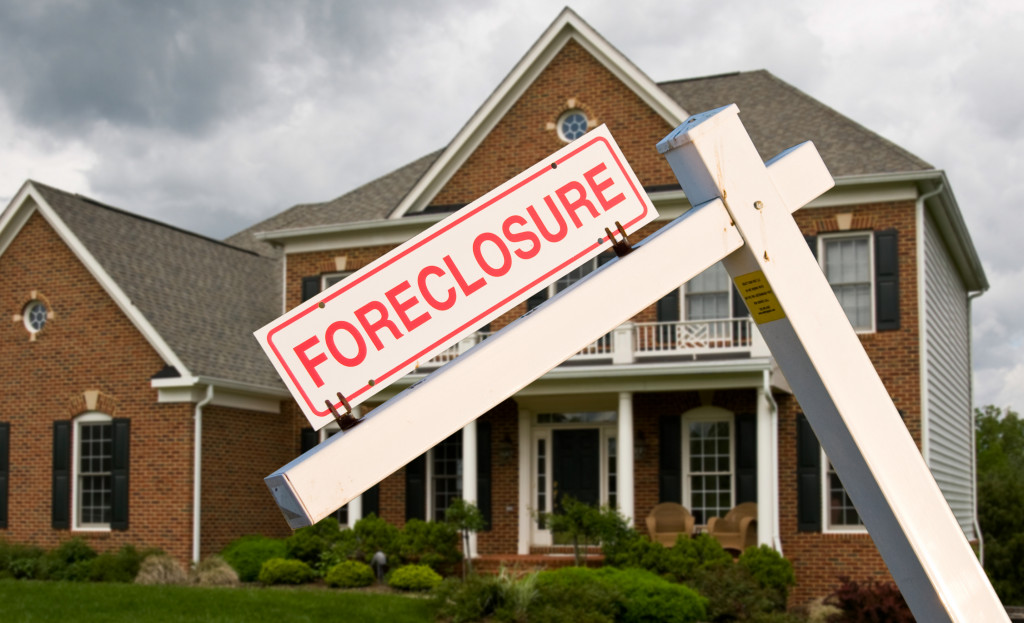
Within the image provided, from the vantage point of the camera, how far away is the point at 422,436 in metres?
2.13

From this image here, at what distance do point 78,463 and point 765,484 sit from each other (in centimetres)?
1158

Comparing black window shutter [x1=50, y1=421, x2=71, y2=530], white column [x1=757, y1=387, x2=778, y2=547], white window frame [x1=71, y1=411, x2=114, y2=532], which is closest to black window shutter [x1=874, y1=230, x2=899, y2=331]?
white column [x1=757, y1=387, x2=778, y2=547]

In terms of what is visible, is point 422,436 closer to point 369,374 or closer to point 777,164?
point 369,374

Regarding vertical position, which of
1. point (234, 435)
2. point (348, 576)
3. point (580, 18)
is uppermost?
point (580, 18)

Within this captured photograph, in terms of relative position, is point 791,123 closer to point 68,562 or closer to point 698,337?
point 698,337

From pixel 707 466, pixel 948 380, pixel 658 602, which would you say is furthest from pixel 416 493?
pixel 948 380

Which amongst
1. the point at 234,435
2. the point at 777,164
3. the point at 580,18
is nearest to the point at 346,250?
the point at 234,435

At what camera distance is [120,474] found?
18.9m

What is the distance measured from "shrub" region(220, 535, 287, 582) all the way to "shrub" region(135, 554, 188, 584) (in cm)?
76

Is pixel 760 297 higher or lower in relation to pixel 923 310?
lower

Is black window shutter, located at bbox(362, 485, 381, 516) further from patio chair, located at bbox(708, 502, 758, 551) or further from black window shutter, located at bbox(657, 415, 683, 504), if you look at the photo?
patio chair, located at bbox(708, 502, 758, 551)

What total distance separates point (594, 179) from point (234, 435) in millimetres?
18197

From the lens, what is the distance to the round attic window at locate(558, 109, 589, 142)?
747 inches

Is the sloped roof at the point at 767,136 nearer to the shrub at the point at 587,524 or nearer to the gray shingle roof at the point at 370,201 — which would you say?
the gray shingle roof at the point at 370,201
